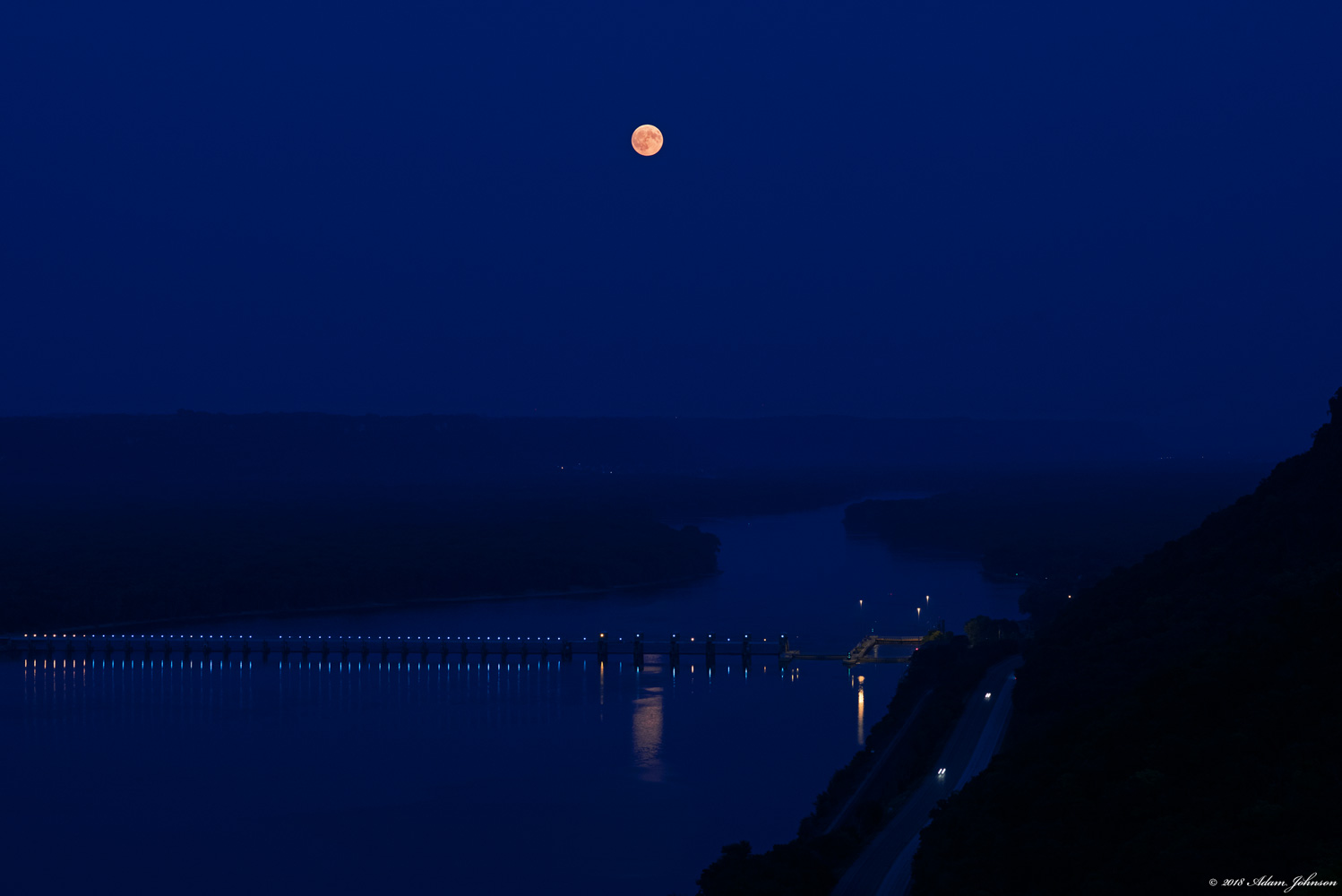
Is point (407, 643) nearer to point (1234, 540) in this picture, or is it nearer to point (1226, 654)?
point (1234, 540)

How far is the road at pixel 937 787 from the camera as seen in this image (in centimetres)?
2338

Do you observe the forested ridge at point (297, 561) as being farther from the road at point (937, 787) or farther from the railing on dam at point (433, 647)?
the road at point (937, 787)

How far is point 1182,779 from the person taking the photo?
18141mm

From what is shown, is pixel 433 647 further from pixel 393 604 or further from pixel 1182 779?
pixel 1182 779

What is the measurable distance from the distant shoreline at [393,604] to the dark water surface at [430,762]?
28.1ft

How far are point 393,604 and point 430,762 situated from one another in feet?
147

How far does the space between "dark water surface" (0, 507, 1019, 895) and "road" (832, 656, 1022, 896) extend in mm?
4632

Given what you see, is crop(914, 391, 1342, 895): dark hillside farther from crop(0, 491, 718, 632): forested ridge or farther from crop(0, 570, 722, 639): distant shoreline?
crop(0, 491, 718, 632): forested ridge

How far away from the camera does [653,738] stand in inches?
1735

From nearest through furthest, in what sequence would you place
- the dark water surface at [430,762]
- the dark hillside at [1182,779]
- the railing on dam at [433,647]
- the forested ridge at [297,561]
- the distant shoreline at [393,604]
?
1. the dark hillside at [1182,779]
2. the dark water surface at [430,762]
3. the railing on dam at [433,647]
4. the distant shoreline at [393,604]
5. the forested ridge at [297,561]

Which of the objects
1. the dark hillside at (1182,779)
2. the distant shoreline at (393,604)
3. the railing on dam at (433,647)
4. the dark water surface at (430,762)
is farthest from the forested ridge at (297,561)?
the dark hillside at (1182,779)

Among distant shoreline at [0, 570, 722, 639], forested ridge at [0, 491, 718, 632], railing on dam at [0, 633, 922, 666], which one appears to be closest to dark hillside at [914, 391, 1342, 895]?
railing on dam at [0, 633, 922, 666]

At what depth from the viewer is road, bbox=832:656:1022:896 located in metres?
23.4

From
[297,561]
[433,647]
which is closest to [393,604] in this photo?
[297,561]
